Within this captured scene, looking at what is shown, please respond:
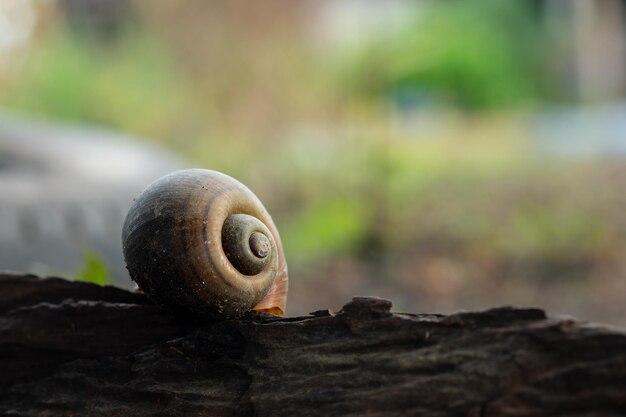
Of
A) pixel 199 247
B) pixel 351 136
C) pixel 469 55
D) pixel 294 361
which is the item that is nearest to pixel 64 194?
pixel 199 247

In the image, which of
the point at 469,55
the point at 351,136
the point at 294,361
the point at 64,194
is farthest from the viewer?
the point at 469,55

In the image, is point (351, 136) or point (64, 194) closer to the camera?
point (64, 194)

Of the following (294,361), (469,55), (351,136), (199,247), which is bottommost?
(294,361)

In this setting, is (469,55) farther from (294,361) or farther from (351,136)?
(294,361)

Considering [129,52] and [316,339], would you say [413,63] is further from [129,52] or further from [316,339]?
[316,339]

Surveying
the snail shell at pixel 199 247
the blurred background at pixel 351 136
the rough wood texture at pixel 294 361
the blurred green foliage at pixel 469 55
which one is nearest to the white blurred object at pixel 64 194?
the blurred background at pixel 351 136

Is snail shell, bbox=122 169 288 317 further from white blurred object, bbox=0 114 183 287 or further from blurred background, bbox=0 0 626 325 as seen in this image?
white blurred object, bbox=0 114 183 287

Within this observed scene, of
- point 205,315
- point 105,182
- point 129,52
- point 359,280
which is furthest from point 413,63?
point 205,315
